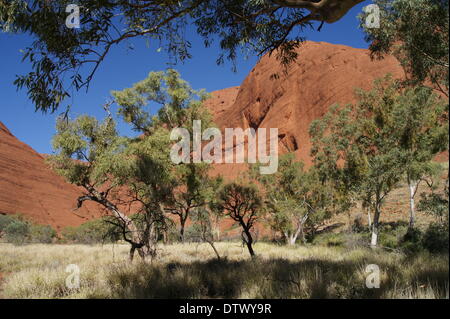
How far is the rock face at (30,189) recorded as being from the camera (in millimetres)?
43906

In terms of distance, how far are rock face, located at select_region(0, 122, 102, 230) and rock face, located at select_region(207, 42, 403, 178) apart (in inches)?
1192

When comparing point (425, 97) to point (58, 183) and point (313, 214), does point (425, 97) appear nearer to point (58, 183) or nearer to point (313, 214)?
point (313, 214)

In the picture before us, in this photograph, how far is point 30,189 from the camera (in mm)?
49094

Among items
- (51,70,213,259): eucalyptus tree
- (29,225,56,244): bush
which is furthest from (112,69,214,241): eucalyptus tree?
(29,225,56,244): bush

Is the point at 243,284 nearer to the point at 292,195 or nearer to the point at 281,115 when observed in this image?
the point at 292,195

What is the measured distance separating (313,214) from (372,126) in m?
8.63

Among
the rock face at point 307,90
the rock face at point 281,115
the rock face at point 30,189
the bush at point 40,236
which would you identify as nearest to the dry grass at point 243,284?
the bush at point 40,236

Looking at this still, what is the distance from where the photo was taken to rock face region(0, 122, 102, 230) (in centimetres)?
4391

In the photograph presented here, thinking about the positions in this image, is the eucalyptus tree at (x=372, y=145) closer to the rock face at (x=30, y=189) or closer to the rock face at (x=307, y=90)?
the rock face at (x=307, y=90)

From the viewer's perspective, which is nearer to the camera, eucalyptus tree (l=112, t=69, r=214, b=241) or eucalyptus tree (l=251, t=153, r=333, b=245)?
eucalyptus tree (l=112, t=69, r=214, b=241)

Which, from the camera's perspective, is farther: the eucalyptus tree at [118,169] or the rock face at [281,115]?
the rock face at [281,115]

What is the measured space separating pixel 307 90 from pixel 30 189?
52737 mm

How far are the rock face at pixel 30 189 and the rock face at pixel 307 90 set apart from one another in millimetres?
30274

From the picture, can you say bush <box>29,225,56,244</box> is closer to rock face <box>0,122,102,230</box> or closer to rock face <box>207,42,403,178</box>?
rock face <box>0,122,102,230</box>
